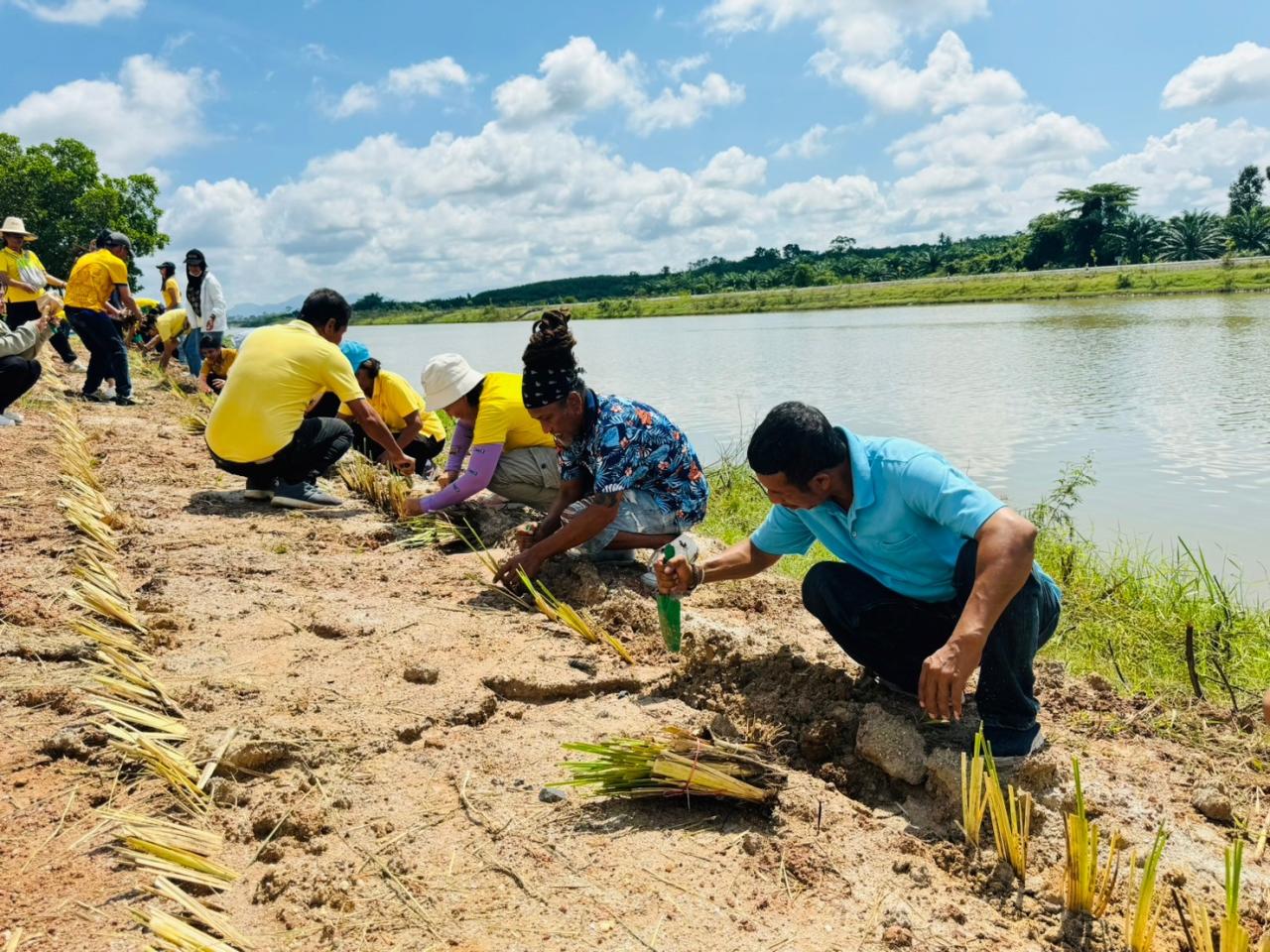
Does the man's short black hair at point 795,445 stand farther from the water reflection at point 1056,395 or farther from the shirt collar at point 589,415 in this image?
the water reflection at point 1056,395

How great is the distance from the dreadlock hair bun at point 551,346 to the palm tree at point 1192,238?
174ft

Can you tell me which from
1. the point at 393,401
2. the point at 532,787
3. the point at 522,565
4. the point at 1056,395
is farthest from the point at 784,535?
the point at 1056,395

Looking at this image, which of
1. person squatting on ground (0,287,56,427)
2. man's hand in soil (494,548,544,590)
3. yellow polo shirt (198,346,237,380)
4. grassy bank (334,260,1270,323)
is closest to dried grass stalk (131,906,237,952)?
man's hand in soil (494,548,544,590)

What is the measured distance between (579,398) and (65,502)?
2663 mm

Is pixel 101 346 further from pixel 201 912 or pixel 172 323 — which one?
pixel 201 912

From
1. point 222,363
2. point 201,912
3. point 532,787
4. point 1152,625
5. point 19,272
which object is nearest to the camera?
point 201,912

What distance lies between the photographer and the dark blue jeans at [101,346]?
8.68 metres

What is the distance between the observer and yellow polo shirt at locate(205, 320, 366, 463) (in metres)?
5.06

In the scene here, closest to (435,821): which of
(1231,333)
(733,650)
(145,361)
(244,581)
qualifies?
(733,650)

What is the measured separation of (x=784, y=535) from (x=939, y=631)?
0.53 metres

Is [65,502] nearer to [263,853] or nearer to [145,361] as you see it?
[263,853]

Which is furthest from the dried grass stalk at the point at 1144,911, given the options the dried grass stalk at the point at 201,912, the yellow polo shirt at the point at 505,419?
the yellow polo shirt at the point at 505,419

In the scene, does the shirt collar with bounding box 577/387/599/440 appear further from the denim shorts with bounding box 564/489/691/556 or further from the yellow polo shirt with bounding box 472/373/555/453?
the yellow polo shirt with bounding box 472/373/555/453

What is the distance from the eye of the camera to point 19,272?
852 cm
